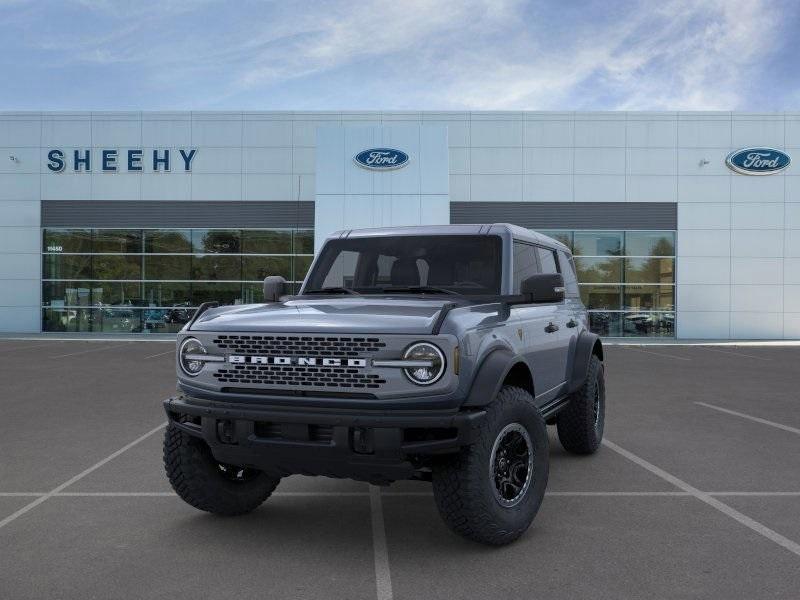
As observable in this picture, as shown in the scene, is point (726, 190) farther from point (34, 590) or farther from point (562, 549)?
point (34, 590)

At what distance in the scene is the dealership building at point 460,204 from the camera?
89.4 ft

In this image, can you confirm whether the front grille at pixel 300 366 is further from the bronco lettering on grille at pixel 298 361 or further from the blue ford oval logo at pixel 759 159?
the blue ford oval logo at pixel 759 159

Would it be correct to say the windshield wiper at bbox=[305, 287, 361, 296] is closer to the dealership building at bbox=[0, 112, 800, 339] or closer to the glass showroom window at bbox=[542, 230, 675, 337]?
the dealership building at bbox=[0, 112, 800, 339]

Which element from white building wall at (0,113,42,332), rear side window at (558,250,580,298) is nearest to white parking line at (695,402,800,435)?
rear side window at (558,250,580,298)

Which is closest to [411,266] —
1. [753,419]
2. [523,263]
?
[523,263]

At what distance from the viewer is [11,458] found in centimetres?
636

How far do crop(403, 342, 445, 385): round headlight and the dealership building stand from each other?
23596mm

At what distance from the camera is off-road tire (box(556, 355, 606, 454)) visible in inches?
244

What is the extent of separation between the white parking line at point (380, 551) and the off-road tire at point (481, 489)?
43 centimetres

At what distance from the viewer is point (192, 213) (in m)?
27.8

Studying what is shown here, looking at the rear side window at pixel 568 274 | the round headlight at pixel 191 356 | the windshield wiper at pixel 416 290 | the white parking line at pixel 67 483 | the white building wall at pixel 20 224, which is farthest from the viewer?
the white building wall at pixel 20 224

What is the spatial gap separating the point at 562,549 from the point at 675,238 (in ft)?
84.7

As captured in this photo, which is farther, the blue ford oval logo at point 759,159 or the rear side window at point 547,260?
the blue ford oval logo at point 759,159

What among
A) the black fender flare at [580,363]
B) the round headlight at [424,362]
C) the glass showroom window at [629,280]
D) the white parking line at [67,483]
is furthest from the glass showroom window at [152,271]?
the round headlight at [424,362]
